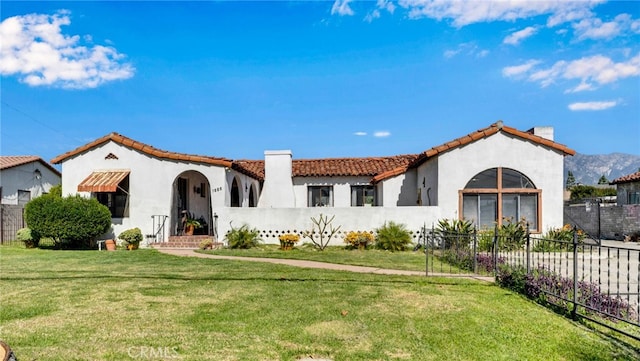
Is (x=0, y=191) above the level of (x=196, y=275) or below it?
above

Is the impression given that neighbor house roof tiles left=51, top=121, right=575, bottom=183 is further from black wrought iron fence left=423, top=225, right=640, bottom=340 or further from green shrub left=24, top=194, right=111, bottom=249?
black wrought iron fence left=423, top=225, right=640, bottom=340

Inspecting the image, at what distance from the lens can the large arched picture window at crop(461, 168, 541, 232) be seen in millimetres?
19281

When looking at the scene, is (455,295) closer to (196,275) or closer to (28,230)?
(196,275)

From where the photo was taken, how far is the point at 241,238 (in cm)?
1914

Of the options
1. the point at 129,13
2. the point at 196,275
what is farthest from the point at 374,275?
the point at 129,13

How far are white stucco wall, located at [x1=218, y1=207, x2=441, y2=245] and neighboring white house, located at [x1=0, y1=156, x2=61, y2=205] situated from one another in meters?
19.1

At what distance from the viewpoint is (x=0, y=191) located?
2767 cm

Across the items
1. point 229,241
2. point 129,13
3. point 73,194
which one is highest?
point 129,13

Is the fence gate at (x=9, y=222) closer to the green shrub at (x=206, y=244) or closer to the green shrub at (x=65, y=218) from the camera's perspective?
the green shrub at (x=65, y=218)

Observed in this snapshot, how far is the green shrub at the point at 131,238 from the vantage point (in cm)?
1930

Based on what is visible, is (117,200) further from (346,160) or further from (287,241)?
(346,160)

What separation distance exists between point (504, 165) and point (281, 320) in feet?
52.4

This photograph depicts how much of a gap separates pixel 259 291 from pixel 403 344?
3.89 m

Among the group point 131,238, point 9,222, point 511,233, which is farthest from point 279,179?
point 9,222
